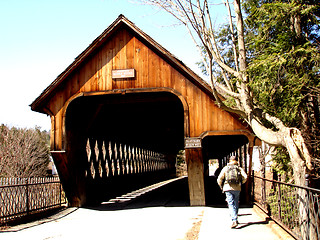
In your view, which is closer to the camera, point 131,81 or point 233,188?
point 233,188

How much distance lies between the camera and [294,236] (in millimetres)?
6066

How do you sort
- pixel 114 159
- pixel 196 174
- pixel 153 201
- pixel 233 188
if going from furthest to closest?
pixel 114 159
pixel 153 201
pixel 196 174
pixel 233 188

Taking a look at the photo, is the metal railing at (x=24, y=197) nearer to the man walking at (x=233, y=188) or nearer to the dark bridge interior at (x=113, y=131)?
the dark bridge interior at (x=113, y=131)

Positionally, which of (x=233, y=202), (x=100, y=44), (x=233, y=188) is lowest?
A: (x=233, y=202)

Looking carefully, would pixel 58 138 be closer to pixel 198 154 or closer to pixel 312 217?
pixel 198 154

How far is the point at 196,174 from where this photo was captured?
458 inches

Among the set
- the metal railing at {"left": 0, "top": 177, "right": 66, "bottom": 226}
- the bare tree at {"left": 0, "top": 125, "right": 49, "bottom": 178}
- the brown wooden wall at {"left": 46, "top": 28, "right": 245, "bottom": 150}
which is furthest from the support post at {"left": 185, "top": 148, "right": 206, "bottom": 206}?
the bare tree at {"left": 0, "top": 125, "right": 49, "bottom": 178}

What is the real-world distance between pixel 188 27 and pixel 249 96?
248 cm

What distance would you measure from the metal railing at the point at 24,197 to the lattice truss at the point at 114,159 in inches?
70.0

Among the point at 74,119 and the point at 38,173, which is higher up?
the point at 74,119

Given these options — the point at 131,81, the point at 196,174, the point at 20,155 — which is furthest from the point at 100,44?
the point at 20,155

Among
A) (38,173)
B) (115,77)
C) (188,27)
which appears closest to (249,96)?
(188,27)

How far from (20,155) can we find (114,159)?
651 inches

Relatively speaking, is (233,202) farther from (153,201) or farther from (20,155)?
(20,155)
